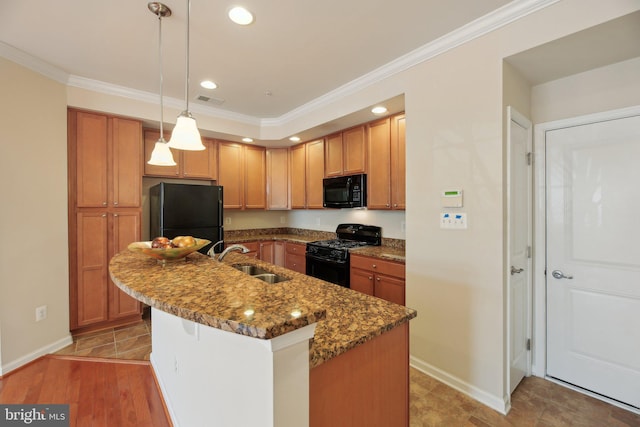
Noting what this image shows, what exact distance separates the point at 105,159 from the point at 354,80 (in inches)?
112

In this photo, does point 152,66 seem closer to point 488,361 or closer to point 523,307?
point 488,361

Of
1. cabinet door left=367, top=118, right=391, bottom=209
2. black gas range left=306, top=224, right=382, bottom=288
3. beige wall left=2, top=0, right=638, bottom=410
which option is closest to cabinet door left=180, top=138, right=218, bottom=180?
black gas range left=306, top=224, right=382, bottom=288

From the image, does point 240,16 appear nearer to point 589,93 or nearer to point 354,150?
point 354,150

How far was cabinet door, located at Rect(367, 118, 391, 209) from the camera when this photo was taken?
3066 mm

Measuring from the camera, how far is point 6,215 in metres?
2.31

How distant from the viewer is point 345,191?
3.49 metres

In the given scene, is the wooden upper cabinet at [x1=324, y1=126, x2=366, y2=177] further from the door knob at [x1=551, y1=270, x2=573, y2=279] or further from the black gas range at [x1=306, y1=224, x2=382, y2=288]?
the door knob at [x1=551, y1=270, x2=573, y2=279]

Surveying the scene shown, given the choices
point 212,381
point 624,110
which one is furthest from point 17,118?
point 624,110

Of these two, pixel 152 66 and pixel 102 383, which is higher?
pixel 152 66

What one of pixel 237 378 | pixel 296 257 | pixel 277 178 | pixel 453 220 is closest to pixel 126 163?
pixel 277 178

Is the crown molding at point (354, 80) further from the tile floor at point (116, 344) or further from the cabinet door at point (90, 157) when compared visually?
the tile floor at point (116, 344)

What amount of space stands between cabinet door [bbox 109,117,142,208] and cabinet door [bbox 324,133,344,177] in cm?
231

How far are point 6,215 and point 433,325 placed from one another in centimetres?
372

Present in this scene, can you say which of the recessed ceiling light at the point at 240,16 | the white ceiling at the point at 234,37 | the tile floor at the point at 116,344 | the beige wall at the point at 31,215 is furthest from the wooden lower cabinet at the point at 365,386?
the beige wall at the point at 31,215
